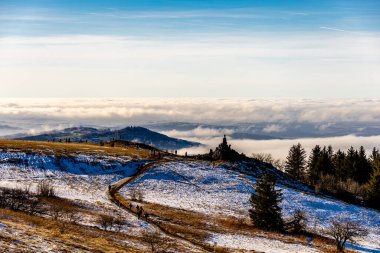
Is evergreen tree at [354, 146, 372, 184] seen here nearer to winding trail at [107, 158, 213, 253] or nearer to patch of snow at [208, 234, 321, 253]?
winding trail at [107, 158, 213, 253]

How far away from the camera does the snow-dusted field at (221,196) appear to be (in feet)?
234

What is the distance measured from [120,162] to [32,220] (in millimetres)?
57577

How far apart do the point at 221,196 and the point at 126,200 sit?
67.3ft

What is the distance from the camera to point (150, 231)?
48031 millimetres

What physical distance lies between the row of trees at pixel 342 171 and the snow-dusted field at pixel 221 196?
14.4 m

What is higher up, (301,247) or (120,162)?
(120,162)

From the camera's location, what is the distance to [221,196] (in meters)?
81.3

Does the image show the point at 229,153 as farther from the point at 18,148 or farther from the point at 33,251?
the point at 33,251

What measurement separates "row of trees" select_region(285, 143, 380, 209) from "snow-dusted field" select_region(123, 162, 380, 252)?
14.4 meters

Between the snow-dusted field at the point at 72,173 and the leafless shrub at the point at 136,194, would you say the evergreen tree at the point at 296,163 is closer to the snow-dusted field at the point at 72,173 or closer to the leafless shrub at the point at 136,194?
the snow-dusted field at the point at 72,173

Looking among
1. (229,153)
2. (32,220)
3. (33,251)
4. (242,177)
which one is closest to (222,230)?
(32,220)

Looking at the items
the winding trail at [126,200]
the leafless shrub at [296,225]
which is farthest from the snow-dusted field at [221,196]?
the leafless shrub at [296,225]

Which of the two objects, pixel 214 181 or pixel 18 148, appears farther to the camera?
pixel 18 148

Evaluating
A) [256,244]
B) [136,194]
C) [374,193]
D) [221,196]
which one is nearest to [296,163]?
[374,193]
